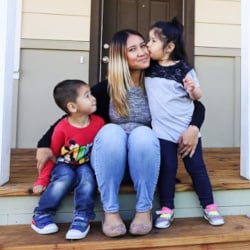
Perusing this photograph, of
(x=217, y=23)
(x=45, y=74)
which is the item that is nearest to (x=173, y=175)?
(x=45, y=74)

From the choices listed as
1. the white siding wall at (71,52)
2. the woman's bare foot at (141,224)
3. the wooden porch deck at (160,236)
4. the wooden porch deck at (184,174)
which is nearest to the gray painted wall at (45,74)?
the white siding wall at (71,52)

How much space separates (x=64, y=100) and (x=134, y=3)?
210cm

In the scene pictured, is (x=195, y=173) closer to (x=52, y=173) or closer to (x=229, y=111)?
(x=52, y=173)

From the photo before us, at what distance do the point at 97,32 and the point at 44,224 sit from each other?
2064 millimetres

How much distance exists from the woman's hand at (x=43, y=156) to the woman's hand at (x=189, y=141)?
0.59 m

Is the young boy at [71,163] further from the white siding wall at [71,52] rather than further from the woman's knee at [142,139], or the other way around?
the white siding wall at [71,52]

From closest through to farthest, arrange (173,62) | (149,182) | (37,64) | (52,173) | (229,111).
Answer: (149,182) → (52,173) → (173,62) → (37,64) → (229,111)

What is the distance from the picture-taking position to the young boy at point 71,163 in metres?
1.35

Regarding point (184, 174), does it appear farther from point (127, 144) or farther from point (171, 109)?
point (127, 144)

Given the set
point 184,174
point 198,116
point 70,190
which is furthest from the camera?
point 184,174

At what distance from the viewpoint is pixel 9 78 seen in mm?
1625

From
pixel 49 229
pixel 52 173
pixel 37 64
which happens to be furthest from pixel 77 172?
pixel 37 64

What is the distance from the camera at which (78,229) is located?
129cm

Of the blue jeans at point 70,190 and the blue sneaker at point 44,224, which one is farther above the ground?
the blue jeans at point 70,190
